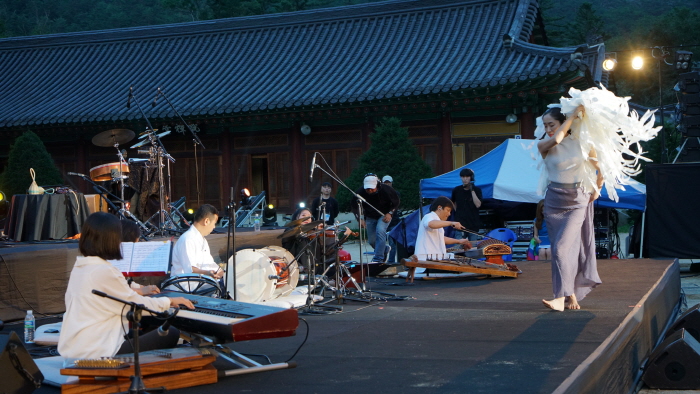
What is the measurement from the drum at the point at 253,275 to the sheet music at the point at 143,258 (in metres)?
0.70

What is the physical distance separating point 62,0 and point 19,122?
37653mm

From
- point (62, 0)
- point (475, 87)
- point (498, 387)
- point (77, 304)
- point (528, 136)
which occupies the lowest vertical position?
point (498, 387)

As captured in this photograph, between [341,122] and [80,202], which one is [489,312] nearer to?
[80,202]

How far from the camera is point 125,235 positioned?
5695mm

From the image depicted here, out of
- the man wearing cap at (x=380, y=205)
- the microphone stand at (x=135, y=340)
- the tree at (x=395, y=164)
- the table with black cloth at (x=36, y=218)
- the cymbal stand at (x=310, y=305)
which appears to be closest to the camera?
the microphone stand at (x=135, y=340)

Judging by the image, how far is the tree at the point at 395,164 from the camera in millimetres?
15852

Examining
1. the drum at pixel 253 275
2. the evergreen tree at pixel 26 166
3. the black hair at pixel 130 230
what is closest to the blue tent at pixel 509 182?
the drum at pixel 253 275

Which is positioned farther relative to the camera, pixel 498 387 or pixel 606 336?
pixel 606 336

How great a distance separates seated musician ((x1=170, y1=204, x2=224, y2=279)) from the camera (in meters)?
6.96

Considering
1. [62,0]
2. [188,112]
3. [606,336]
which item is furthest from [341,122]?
[62,0]

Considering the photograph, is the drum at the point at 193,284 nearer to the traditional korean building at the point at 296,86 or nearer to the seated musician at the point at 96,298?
the seated musician at the point at 96,298

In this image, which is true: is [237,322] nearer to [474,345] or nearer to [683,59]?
[474,345]

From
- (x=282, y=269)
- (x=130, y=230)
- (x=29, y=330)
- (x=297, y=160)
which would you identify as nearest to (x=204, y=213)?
(x=282, y=269)

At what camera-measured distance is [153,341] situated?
4484 millimetres
